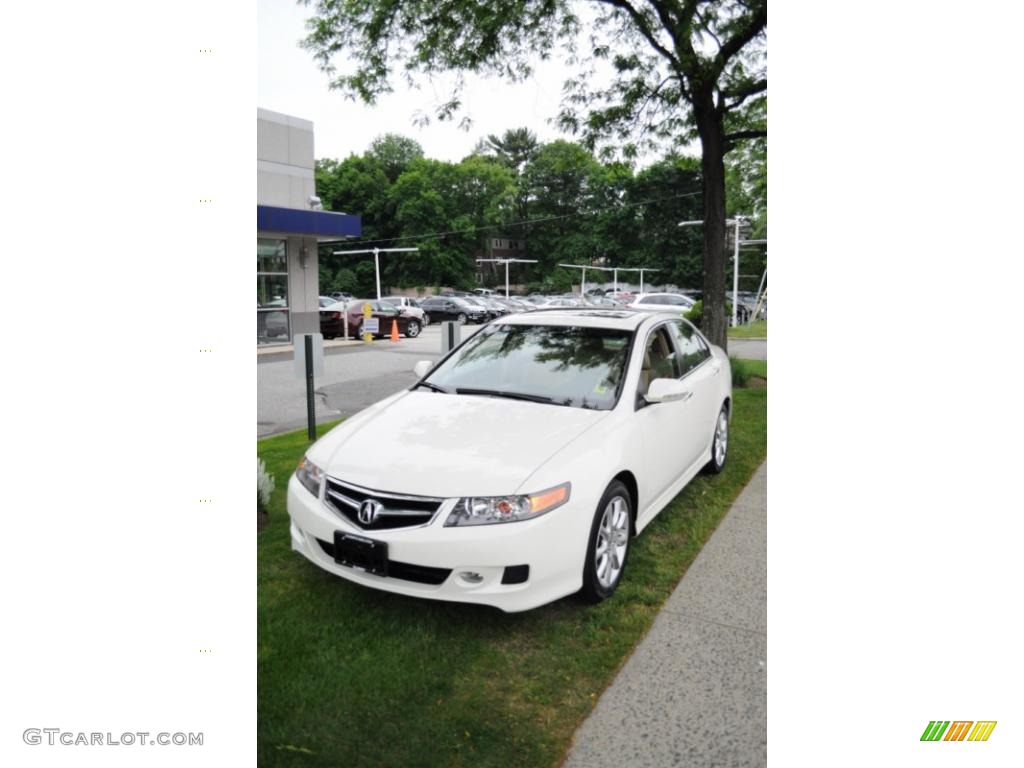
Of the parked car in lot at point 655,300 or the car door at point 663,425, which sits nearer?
the car door at point 663,425

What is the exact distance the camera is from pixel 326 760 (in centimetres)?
177

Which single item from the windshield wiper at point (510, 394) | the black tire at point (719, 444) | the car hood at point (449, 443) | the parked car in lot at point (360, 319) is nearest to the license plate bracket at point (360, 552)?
the car hood at point (449, 443)

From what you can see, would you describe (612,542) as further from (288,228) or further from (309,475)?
(288,228)

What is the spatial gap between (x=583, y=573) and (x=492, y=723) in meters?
0.71

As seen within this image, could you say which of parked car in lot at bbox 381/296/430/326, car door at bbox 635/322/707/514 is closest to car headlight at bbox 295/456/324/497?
car door at bbox 635/322/707/514

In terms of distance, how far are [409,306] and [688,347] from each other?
1927mm

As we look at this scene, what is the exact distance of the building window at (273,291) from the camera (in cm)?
204

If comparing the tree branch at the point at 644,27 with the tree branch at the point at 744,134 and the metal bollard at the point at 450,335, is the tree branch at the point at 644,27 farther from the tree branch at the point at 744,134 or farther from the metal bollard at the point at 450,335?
the metal bollard at the point at 450,335

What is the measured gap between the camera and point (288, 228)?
2.57 metres

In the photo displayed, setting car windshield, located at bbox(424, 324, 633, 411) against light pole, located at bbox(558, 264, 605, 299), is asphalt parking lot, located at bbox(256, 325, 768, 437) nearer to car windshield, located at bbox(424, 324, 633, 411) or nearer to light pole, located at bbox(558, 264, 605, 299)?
car windshield, located at bbox(424, 324, 633, 411)

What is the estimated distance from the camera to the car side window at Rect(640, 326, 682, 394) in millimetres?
3225

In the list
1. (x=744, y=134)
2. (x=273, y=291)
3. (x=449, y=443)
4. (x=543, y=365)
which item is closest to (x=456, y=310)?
(x=543, y=365)
